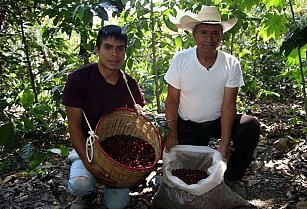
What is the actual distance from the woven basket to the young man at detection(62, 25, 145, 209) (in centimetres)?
9

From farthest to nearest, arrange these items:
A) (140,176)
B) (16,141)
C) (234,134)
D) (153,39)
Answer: (153,39)
(234,134)
(140,176)
(16,141)

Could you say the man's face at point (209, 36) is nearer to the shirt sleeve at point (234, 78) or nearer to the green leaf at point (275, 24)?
the shirt sleeve at point (234, 78)

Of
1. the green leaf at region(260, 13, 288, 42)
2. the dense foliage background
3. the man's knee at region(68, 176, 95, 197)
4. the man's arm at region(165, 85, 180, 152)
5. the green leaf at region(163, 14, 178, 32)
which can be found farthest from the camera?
the green leaf at region(163, 14, 178, 32)

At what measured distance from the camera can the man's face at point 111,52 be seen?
7.39 feet

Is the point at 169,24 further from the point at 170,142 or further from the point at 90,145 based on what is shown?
the point at 90,145

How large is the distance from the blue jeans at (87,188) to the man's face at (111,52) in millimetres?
684

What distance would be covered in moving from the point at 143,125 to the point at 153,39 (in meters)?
1.26

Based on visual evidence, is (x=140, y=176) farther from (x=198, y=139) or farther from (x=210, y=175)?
(x=198, y=139)

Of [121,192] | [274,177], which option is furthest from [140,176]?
[274,177]

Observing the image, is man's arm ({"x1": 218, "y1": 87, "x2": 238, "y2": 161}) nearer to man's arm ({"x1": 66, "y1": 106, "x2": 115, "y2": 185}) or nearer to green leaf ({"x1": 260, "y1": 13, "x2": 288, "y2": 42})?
green leaf ({"x1": 260, "y1": 13, "x2": 288, "y2": 42})

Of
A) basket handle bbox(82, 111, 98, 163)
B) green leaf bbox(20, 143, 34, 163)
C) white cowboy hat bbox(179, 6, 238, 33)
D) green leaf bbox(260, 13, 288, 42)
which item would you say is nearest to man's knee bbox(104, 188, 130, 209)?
basket handle bbox(82, 111, 98, 163)

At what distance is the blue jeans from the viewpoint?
7.50 ft

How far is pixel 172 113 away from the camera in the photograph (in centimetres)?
262

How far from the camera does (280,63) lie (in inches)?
219
